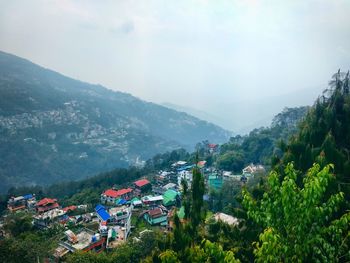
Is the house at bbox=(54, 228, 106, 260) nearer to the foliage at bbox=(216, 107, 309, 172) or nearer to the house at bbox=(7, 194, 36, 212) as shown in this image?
the house at bbox=(7, 194, 36, 212)

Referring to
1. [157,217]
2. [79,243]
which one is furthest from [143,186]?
[79,243]

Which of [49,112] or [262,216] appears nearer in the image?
[262,216]

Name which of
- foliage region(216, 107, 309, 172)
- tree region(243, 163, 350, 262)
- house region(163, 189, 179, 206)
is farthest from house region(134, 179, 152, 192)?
tree region(243, 163, 350, 262)

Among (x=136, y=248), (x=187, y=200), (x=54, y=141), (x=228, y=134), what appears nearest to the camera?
(x=187, y=200)

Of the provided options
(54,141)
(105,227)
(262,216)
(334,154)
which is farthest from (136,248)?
(54,141)

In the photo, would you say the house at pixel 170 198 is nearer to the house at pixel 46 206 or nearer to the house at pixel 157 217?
the house at pixel 157 217

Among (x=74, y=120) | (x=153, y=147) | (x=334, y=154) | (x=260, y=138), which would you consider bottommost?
(x=153, y=147)

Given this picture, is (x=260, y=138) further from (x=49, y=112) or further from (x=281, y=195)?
(x=49, y=112)
